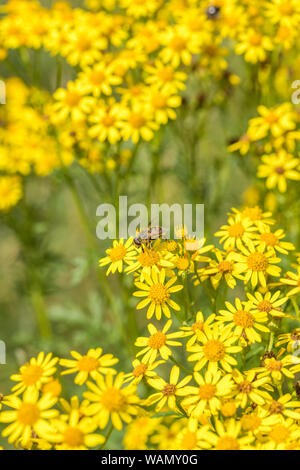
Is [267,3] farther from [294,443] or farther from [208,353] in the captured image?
[294,443]

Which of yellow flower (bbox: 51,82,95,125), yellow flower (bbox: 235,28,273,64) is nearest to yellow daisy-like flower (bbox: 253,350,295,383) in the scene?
yellow flower (bbox: 51,82,95,125)

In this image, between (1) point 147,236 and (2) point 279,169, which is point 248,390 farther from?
(2) point 279,169

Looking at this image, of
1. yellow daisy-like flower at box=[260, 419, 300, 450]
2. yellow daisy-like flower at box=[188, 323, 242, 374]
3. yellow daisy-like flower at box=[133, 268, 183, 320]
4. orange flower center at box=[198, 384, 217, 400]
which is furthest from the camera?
yellow daisy-like flower at box=[133, 268, 183, 320]

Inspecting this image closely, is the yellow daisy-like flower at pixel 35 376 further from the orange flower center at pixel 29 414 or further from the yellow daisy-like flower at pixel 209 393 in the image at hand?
the yellow daisy-like flower at pixel 209 393

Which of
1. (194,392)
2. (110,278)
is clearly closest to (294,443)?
(194,392)

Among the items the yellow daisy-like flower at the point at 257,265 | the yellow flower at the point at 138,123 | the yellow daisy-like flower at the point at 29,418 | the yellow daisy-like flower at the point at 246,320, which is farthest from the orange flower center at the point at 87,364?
the yellow flower at the point at 138,123

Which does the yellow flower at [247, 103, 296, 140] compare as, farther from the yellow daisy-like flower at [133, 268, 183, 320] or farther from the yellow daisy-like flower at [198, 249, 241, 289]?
the yellow daisy-like flower at [133, 268, 183, 320]
